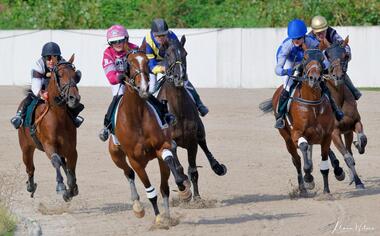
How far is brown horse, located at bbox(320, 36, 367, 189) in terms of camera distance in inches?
573

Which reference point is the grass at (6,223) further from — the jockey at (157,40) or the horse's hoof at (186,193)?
the jockey at (157,40)

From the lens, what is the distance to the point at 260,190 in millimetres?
15164

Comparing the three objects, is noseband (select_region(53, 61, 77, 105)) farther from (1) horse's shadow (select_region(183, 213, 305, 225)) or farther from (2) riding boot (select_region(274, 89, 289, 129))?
(2) riding boot (select_region(274, 89, 289, 129))

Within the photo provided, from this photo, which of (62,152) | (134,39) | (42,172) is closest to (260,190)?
(62,152)

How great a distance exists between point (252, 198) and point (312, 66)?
2.19 m

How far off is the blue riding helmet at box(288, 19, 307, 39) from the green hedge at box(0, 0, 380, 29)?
18.1 metres

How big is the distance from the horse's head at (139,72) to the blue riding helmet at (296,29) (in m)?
3.30

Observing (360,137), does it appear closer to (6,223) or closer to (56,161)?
(56,161)

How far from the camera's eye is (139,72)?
11156mm

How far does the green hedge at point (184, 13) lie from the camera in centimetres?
3234

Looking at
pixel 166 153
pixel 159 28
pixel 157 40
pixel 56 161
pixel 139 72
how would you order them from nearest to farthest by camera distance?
pixel 139 72 < pixel 166 153 < pixel 56 161 < pixel 159 28 < pixel 157 40

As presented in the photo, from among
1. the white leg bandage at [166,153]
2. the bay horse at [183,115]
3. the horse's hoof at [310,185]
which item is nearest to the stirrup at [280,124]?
the horse's hoof at [310,185]

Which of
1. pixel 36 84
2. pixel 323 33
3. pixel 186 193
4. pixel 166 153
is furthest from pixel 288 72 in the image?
pixel 36 84

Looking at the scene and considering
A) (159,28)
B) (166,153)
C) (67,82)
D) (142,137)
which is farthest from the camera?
(159,28)
